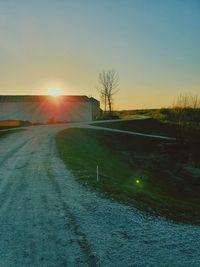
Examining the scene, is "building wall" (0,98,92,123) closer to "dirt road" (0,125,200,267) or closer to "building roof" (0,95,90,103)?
"building roof" (0,95,90,103)

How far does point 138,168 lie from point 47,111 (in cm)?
3827

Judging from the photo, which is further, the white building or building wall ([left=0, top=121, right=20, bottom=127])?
the white building

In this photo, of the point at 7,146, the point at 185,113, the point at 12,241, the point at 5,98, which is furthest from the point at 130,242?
the point at 5,98

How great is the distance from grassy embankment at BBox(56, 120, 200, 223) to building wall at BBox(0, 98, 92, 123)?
1326 cm

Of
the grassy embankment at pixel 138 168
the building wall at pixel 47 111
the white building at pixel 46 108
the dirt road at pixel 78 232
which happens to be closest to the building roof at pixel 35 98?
the white building at pixel 46 108

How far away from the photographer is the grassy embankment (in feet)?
47.3

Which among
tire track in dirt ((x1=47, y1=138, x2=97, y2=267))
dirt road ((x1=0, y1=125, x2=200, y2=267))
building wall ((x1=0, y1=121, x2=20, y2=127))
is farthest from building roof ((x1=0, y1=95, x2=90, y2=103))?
tire track in dirt ((x1=47, y1=138, x2=97, y2=267))

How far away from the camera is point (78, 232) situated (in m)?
10.2

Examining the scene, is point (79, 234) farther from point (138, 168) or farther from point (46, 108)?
point (46, 108)

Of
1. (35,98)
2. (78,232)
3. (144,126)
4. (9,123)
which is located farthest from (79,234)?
(35,98)

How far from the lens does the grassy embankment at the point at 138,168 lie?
47.3 feet

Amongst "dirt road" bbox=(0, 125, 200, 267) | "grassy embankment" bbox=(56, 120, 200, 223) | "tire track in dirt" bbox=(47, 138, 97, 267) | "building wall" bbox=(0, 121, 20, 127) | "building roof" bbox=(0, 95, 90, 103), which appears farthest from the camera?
"building roof" bbox=(0, 95, 90, 103)

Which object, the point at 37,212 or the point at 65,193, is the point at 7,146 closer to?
the point at 65,193

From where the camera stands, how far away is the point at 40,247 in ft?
30.2
